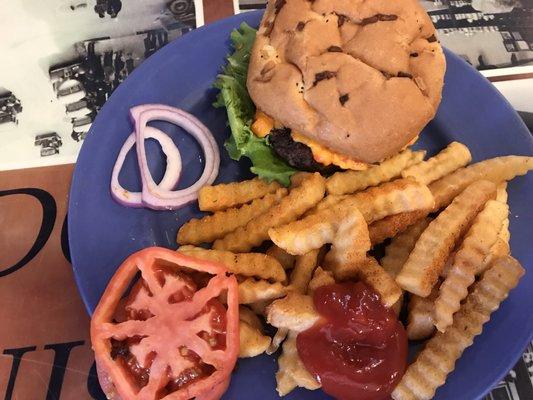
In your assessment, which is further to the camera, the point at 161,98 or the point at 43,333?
the point at 161,98

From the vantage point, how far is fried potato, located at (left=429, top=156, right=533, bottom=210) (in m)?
1.63

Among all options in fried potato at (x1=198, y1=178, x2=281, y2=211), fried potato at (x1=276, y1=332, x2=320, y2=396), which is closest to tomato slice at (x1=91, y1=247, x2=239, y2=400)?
fried potato at (x1=276, y1=332, x2=320, y2=396)

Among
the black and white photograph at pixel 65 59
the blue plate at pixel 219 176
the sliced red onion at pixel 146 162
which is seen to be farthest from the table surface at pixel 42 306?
the sliced red onion at pixel 146 162

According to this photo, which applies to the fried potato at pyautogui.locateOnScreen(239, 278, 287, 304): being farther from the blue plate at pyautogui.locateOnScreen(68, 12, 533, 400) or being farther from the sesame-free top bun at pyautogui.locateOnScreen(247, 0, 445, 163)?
the sesame-free top bun at pyautogui.locateOnScreen(247, 0, 445, 163)

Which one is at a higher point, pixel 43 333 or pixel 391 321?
pixel 391 321

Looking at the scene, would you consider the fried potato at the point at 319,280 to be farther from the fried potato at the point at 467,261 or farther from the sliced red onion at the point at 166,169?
the sliced red onion at the point at 166,169

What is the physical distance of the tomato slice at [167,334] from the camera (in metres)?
1.36

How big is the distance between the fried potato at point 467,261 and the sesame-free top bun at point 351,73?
34 cm

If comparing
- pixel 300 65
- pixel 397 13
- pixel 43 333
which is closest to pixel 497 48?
pixel 397 13

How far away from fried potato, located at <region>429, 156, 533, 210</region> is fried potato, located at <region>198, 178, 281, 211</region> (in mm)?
508

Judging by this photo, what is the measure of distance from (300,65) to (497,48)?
126 centimetres

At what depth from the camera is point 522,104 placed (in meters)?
2.13

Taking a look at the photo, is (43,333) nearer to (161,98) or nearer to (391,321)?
(161,98)

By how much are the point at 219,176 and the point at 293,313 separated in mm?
696
